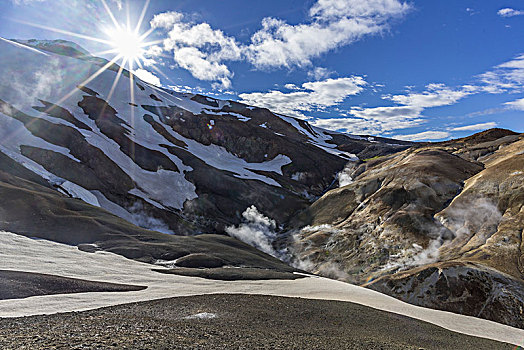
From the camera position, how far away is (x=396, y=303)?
16375 mm

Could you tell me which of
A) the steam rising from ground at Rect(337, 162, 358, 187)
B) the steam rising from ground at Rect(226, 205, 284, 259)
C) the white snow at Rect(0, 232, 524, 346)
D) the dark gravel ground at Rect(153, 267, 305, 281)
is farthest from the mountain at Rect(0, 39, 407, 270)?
the white snow at Rect(0, 232, 524, 346)

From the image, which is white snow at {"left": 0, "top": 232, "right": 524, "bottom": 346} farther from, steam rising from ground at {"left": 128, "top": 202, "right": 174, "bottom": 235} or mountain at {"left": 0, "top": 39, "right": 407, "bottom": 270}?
steam rising from ground at {"left": 128, "top": 202, "right": 174, "bottom": 235}

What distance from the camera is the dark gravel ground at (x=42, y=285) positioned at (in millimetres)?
10711

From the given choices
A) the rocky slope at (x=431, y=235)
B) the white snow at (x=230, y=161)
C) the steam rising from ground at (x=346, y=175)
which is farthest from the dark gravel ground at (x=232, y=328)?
the steam rising from ground at (x=346, y=175)

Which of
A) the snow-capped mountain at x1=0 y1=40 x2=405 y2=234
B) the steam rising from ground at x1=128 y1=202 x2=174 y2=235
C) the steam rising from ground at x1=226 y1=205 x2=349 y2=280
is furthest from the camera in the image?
the snow-capped mountain at x1=0 y1=40 x2=405 y2=234

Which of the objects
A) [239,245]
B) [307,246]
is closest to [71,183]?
[239,245]

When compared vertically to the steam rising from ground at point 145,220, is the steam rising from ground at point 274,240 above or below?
below

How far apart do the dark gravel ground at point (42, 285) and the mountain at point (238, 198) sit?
586cm

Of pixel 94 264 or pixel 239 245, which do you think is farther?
pixel 239 245

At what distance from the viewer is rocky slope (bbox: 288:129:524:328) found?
2050cm

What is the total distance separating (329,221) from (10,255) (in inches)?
1435

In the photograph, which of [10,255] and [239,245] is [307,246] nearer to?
[239,245]

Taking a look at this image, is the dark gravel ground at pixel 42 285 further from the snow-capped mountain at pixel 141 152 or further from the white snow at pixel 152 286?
the snow-capped mountain at pixel 141 152

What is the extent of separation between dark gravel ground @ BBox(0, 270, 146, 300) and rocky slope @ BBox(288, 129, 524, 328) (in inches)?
732
